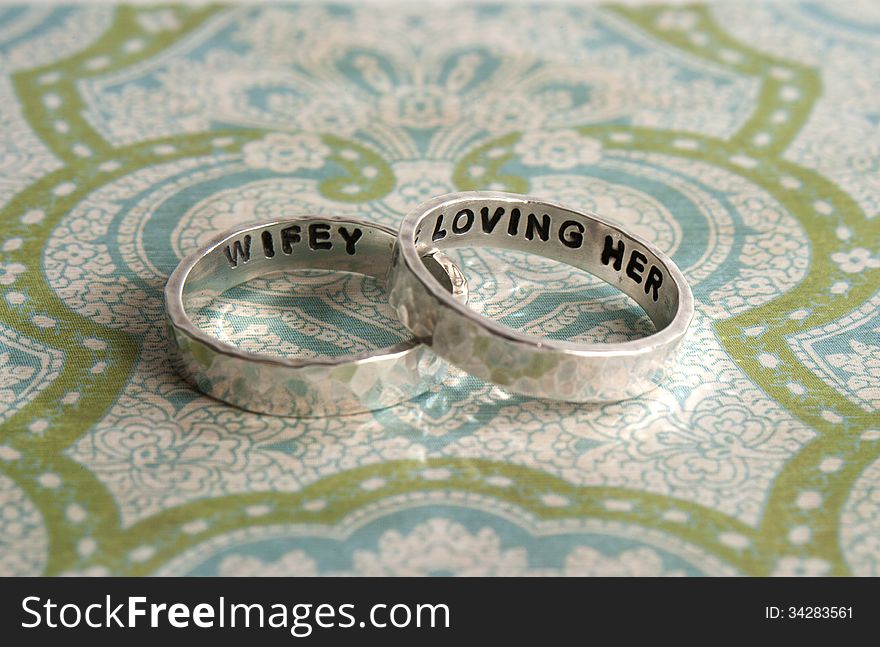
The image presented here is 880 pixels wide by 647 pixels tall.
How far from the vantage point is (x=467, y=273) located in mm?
908

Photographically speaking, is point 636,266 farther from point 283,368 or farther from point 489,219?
point 283,368

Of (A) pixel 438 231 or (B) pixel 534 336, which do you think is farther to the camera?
(A) pixel 438 231

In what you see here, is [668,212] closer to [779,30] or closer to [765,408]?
[765,408]

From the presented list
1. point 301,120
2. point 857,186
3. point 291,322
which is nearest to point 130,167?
point 301,120

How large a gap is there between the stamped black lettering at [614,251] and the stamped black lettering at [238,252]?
300 mm

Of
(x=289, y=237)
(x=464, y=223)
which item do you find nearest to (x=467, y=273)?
(x=464, y=223)

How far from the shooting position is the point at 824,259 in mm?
933

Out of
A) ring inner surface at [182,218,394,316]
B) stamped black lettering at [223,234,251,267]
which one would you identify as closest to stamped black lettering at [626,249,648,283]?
ring inner surface at [182,218,394,316]

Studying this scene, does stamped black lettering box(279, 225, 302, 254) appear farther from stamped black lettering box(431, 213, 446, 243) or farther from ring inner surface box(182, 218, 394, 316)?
stamped black lettering box(431, 213, 446, 243)

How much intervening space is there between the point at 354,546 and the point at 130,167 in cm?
54

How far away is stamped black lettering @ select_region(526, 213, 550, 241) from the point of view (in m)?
0.89

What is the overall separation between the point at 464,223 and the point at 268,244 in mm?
167

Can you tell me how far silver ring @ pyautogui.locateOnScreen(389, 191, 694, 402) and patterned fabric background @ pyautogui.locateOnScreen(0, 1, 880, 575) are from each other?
2 cm

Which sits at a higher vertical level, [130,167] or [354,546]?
[130,167]
